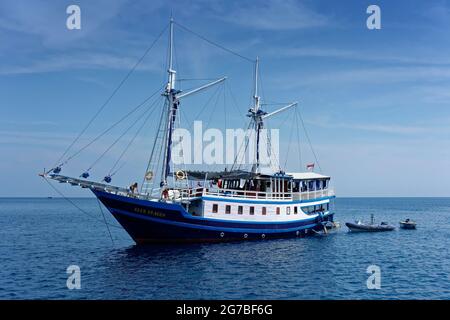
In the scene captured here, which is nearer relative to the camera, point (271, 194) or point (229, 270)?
point (229, 270)

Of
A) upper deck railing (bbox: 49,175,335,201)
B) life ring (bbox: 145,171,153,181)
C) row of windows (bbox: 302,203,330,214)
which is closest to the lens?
upper deck railing (bbox: 49,175,335,201)

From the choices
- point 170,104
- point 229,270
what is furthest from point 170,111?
point 229,270

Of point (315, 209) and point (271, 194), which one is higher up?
point (271, 194)

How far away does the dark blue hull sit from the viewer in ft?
122

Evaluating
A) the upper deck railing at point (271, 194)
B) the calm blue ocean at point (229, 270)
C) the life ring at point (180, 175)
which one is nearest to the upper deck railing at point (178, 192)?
the upper deck railing at point (271, 194)

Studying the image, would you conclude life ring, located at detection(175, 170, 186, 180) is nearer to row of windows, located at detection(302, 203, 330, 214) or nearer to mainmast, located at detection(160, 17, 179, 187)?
mainmast, located at detection(160, 17, 179, 187)

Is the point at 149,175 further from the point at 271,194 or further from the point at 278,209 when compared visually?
the point at 278,209

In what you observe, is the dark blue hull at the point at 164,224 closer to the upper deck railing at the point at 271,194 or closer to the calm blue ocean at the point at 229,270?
the calm blue ocean at the point at 229,270

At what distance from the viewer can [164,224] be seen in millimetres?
37875

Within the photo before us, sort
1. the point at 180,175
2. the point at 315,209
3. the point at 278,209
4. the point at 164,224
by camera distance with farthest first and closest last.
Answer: the point at 315,209 → the point at 278,209 → the point at 180,175 → the point at 164,224

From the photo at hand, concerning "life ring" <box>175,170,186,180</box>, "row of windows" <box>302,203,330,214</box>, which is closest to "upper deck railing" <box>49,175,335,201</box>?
"life ring" <box>175,170,186,180</box>
